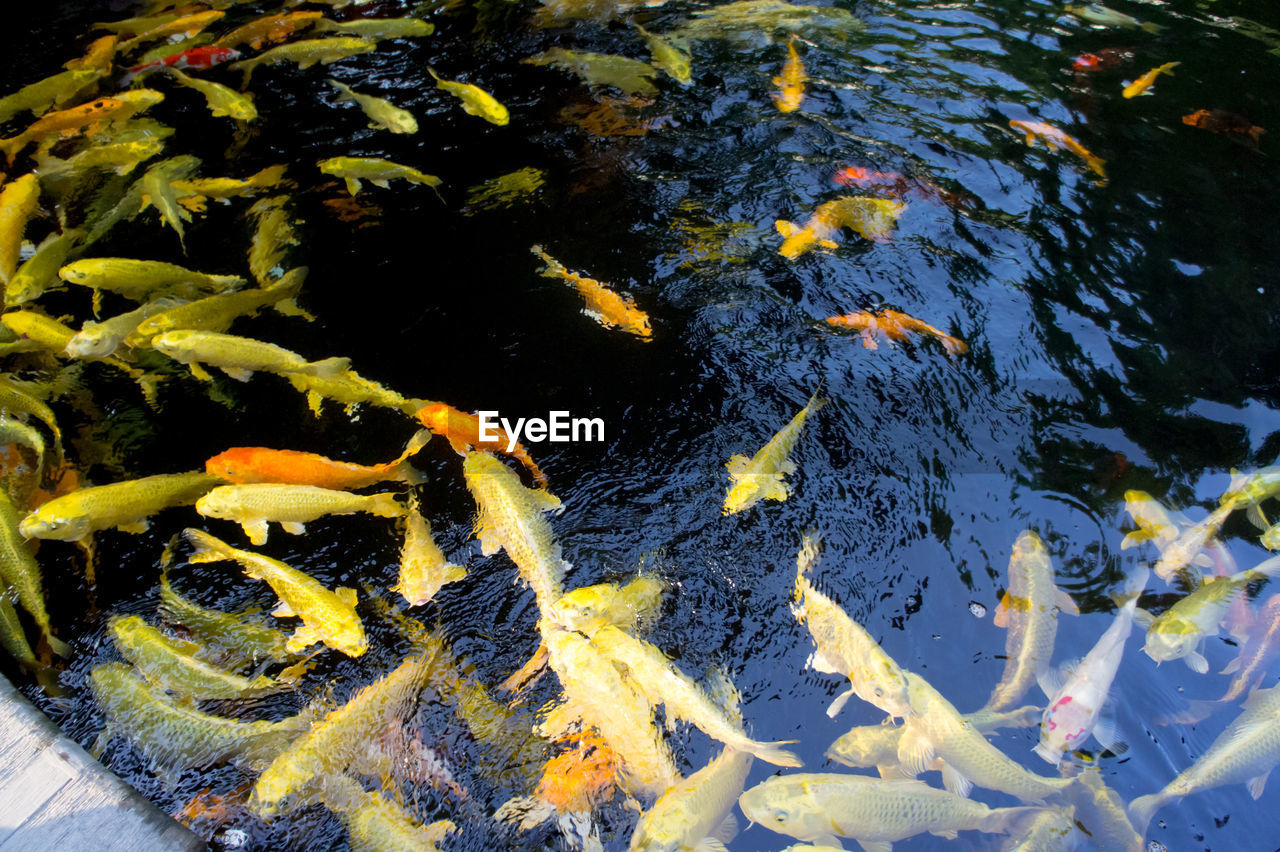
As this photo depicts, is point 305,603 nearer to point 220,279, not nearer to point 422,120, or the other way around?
point 220,279

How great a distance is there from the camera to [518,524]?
10.9 feet

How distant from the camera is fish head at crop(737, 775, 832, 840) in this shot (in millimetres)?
2535

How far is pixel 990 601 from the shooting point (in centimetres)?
323

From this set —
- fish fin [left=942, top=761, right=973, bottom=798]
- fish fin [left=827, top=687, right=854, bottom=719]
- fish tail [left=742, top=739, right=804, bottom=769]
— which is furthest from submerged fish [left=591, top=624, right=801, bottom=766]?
fish fin [left=942, top=761, right=973, bottom=798]

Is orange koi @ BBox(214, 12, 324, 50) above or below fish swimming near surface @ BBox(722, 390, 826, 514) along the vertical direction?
above

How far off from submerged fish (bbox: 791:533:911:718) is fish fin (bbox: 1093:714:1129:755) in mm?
743

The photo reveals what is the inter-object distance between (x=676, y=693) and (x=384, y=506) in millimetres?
1755

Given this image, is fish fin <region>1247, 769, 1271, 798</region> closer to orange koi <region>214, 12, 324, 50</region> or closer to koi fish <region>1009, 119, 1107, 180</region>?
koi fish <region>1009, 119, 1107, 180</region>

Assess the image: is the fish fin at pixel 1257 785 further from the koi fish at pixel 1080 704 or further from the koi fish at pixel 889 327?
the koi fish at pixel 889 327

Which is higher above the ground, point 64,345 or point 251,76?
point 251,76

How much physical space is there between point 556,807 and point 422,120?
5.86 metres

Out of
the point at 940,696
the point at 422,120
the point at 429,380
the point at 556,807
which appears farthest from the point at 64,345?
the point at 940,696

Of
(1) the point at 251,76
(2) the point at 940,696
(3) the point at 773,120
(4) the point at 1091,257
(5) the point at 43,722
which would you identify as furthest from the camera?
(1) the point at 251,76

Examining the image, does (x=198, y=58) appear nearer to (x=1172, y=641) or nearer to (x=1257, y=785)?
(x=1172, y=641)
